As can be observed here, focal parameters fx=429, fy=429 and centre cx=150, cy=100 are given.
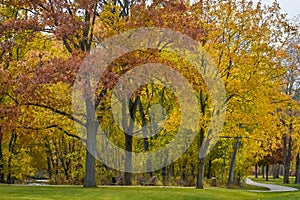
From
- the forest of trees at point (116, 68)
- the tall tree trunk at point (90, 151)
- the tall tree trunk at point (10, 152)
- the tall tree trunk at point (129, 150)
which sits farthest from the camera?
the tall tree trunk at point (10, 152)

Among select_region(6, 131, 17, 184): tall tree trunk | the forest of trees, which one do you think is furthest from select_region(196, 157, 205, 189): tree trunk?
select_region(6, 131, 17, 184): tall tree trunk

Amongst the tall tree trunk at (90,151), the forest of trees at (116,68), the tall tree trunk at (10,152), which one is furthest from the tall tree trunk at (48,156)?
the tall tree trunk at (90,151)

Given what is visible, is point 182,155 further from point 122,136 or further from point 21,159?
point 21,159

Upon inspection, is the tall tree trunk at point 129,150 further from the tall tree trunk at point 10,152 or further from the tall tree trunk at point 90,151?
the tall tree trunk at point 10,152

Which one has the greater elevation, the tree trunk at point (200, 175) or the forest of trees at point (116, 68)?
the forest of trees at point (116, 68)

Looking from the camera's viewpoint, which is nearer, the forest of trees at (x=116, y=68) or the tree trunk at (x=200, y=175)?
the forest of trees at (x=116, y=68)

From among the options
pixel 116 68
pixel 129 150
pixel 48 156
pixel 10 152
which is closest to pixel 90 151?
pixel 116 68

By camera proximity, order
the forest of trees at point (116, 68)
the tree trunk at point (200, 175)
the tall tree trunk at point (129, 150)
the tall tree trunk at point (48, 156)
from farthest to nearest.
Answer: the tall tree trunk at point (48, 156), the tall tree trunk at point (129, 150), the tree trunk at point (200, 175), the forest of trees at point (116, 68)

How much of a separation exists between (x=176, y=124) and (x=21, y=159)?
31.8 feet

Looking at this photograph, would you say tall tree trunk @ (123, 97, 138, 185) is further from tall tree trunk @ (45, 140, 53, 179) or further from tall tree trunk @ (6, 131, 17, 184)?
tall tree trunk @ (45, 140, 53, 179)

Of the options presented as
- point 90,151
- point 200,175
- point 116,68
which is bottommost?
point 200,175

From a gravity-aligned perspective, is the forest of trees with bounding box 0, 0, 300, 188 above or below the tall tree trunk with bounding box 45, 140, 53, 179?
above

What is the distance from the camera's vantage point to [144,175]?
A: 3092 cm

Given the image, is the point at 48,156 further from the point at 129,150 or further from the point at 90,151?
the point at 90,151
